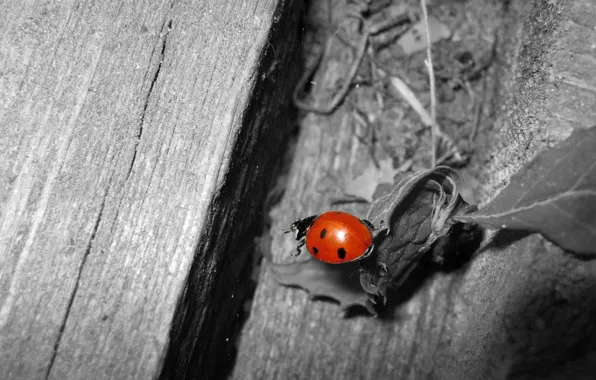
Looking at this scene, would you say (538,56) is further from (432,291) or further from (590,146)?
(432,291)

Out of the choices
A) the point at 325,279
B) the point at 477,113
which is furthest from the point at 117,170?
the point at 477,113

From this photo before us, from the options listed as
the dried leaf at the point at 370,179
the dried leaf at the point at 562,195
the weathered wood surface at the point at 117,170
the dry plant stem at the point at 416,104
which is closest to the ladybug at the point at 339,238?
the dried leaf at the point at 370,179

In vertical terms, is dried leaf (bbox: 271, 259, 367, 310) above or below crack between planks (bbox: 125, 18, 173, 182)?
below

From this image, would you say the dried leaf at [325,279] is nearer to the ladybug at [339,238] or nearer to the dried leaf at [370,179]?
the ladybug at [339,238]

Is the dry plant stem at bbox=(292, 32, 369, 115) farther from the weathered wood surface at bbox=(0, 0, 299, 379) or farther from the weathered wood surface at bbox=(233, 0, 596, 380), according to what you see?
the weathered wood surface at bbox=(0, 0, 299, 379)

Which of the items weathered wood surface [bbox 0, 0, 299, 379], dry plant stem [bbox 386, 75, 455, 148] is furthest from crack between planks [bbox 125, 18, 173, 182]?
dry plant stem [bbox 386, 75, 455, 148]

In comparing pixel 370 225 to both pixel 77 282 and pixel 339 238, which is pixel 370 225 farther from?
pixel 77 282

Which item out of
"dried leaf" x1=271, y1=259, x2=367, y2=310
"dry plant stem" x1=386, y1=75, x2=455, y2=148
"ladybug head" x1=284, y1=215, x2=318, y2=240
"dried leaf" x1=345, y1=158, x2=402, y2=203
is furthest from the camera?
"dry plant stem" x1=386, y1=75, x2=455, y2=148
